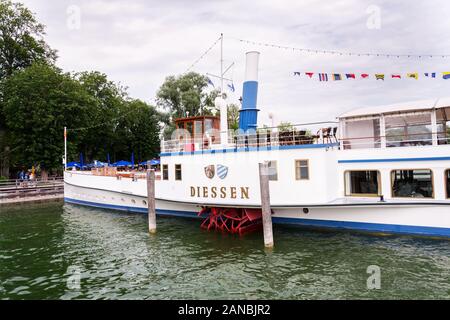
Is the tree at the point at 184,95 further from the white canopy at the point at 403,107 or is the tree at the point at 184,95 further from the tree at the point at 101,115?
the white canopy at the point at 403,107

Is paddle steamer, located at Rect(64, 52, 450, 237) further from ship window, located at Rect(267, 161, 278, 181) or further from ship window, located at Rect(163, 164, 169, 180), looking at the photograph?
ship window, located at Rect(163, 164, 169, 180)

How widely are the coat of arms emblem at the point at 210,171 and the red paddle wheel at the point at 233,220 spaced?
5.09ft

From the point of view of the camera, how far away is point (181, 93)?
44.9 metres

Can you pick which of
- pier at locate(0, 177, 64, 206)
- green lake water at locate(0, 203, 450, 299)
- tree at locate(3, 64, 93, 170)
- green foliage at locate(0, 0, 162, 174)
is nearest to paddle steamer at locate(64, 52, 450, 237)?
green lake water at locate(0, 203, 450, 299)

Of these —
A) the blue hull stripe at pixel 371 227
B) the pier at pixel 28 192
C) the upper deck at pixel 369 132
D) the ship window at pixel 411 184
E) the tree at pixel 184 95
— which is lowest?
the blue hull stripe at pixel 371 227

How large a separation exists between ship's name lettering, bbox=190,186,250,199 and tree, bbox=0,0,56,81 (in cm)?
3459

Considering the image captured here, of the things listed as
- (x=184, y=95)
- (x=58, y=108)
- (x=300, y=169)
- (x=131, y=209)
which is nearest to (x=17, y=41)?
(x=58, y=108)

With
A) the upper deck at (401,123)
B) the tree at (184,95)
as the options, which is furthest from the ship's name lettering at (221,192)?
the tree at (184,95)

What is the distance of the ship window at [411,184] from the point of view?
40.6ft

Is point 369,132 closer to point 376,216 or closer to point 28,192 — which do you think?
point 376,216

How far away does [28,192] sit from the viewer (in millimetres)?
27953

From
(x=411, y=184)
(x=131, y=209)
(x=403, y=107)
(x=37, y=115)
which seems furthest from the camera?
(x=37, y=115)

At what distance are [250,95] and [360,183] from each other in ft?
20.9

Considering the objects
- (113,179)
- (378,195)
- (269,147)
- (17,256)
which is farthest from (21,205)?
(378,195)
